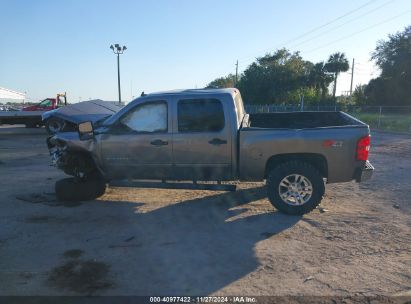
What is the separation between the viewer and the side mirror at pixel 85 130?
682cm

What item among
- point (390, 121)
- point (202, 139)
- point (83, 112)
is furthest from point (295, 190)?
point (390, 121)

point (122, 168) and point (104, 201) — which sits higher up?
point (122, 168)

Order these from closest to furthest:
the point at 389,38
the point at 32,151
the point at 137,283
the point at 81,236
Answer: the point at 137,283 < the point at 81,236 < the point at 32,151 < the point at 389,38

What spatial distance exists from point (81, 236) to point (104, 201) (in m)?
1.90

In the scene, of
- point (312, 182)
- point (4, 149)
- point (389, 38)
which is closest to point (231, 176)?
point (312, 182)

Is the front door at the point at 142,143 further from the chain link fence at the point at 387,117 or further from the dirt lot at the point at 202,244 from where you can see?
the chain link fence at the point at 387,117

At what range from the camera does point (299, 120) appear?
27.1 feet

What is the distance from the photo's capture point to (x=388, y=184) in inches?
342

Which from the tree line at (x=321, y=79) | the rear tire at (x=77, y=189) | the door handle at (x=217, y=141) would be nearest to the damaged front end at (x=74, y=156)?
the rear tire at (x=77, y=189)

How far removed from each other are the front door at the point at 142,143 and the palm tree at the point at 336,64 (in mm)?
63772

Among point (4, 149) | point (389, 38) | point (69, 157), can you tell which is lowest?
point (4, 149)

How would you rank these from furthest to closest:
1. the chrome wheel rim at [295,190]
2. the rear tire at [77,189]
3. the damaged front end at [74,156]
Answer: the rear tire at [77,189] < the damaged front end at [74,156] < the chrome wheel rim at [295,190]

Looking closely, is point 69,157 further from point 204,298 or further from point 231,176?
point 204,298

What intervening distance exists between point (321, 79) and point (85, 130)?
207 feet
